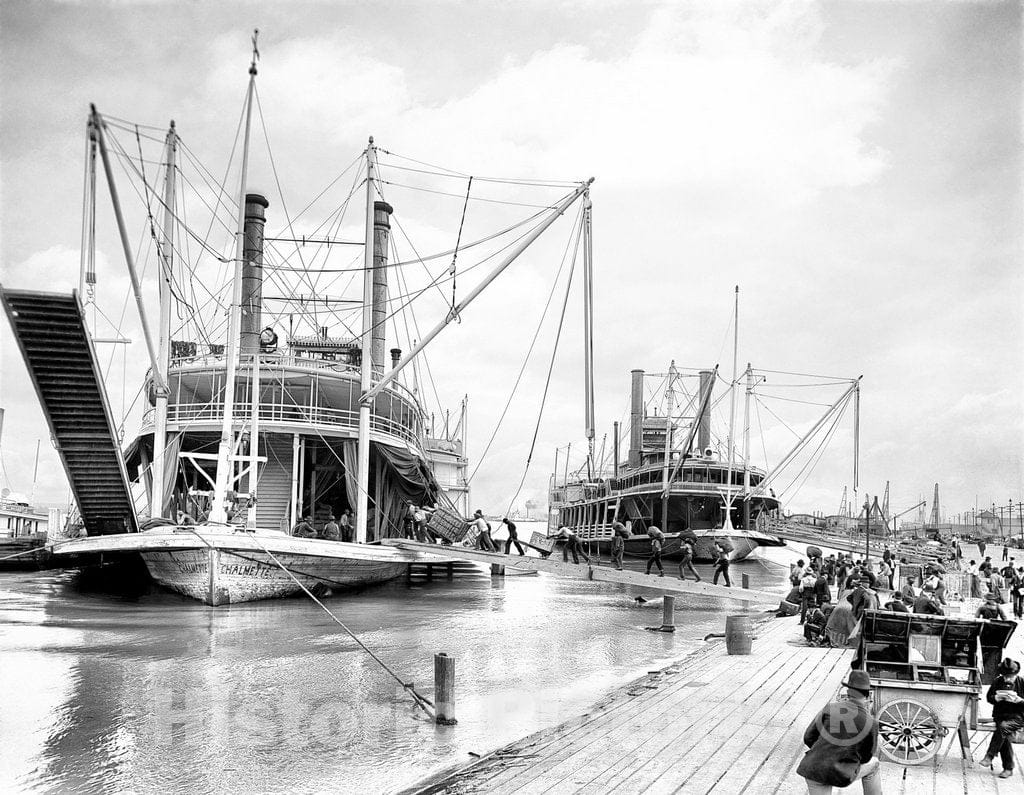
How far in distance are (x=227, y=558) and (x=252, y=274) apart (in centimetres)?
2063

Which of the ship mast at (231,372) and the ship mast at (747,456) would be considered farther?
the ship mast at (747,456)

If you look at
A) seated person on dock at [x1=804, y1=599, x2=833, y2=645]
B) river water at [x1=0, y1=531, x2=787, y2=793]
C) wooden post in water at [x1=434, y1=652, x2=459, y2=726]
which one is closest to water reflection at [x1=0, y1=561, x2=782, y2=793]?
river water at [x1=0, y1=531, x2=787, y2=793]

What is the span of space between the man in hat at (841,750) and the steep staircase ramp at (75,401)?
17795 mm

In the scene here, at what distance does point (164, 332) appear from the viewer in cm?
3006

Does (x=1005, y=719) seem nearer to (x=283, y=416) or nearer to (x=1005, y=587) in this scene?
(x=1005, y=587)

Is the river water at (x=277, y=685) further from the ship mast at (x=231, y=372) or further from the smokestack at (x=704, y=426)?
the smokestack at (x=704, y=426)

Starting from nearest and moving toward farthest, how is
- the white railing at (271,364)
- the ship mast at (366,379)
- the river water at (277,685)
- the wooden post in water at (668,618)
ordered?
the river water at (277,685) < the wooden post in water at (668,618) < the ship mast at (366,379) < the white railing at (271,364)

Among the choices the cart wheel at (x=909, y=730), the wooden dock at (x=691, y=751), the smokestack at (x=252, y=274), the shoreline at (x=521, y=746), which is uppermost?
the smokestack at (x=252, y=274)

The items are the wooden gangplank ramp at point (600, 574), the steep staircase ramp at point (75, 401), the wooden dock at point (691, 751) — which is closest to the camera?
the wooden dock at point (691, 751)

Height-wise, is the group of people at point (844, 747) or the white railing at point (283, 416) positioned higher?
the white railing at point (283, 416)

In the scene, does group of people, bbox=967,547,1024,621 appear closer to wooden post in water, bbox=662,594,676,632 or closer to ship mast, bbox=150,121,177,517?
wooden post in water, bbox=662,594,676,632

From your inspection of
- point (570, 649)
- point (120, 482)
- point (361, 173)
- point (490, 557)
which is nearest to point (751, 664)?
point (570, 649)

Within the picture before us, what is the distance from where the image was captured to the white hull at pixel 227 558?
23.8 metres

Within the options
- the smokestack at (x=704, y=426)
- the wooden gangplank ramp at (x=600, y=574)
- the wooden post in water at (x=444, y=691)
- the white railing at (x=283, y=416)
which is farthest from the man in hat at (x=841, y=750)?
the smokestack at (x=704, y=426)
